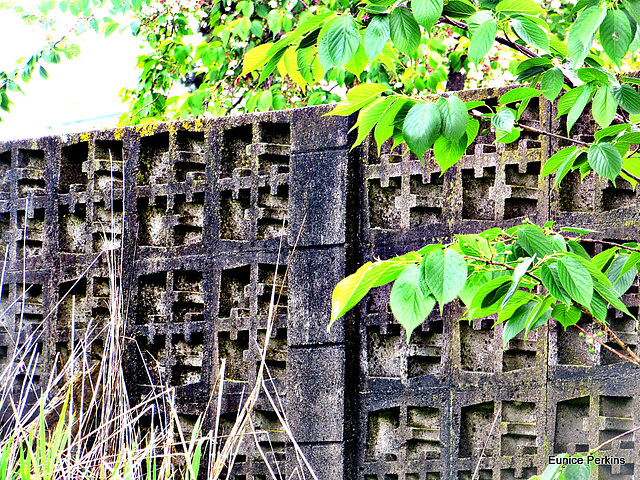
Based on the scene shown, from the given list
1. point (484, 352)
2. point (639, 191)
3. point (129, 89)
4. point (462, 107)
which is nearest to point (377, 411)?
point (484, 352)

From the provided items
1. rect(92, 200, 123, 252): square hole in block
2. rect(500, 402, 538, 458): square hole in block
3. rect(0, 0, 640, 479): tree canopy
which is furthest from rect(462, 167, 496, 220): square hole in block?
rect(92, 200, 123, 252): square hole in block

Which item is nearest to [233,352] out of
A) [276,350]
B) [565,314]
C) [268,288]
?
[276,350]

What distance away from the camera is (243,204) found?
2.89 meters

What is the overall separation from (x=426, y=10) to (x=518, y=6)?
0.23 metres

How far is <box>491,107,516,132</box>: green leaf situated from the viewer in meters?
1.49

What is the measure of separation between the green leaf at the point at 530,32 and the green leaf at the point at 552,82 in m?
0.17

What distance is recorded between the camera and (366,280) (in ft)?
4.24

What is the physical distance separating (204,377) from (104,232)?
726 millimetres

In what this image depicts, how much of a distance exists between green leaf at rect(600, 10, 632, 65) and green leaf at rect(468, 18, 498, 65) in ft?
0.63

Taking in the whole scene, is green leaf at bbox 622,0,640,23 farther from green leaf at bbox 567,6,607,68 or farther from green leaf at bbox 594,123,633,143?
green leaf at bbox 594,123,633,143

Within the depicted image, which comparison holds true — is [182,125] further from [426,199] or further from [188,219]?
[426,199]

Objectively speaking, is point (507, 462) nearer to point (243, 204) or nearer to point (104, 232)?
point (243, 204)

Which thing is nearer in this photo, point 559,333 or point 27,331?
point 559,333

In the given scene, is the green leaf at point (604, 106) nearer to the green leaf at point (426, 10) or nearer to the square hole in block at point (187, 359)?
the green leaf at point (426, 10)
